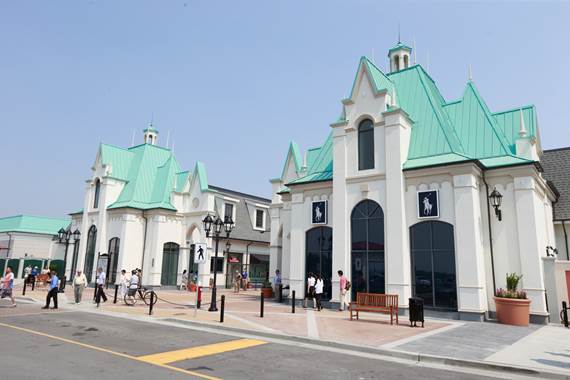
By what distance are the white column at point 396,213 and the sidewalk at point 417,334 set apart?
1.89m

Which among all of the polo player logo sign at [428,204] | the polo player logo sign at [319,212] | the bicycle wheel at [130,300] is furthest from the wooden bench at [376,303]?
the bicycle wheel at [130,300]

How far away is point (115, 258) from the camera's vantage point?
34344 millimetres

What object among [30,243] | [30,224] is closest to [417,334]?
[30,243]

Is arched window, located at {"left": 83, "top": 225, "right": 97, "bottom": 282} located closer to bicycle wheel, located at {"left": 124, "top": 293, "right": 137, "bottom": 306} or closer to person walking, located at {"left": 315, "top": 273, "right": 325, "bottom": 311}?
bicycle wheel, located at {"left": 124, "top": 293, "right": 137, "bottom": 306}

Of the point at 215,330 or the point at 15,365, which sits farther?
the point at 215,330

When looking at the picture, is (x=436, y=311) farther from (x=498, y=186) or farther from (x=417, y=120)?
(x=417, y=120)

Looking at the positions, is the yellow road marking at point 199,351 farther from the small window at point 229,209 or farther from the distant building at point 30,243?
the distant building at point 30,243

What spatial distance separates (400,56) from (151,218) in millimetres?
24766

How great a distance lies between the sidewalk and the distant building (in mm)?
33074

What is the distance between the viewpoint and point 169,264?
1391 inches

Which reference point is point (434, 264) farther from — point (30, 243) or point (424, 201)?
point (30, 243)

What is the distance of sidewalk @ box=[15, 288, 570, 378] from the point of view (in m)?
9.67

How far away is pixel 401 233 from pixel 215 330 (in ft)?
32.6

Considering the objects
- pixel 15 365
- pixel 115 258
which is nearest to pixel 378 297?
pixel 15 365
